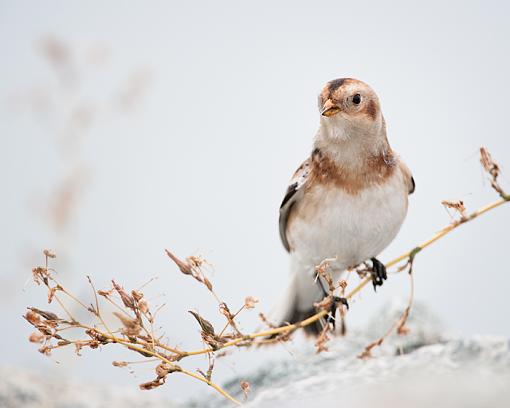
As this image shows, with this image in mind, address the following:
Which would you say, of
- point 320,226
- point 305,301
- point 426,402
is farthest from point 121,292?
point 305,301

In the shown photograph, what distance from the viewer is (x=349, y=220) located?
8.83 ft

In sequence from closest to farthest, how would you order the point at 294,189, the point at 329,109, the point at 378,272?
1. the point at 329,109
2. the point at 294,189
3. the point at 378,272

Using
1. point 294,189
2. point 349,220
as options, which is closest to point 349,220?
point 349,220

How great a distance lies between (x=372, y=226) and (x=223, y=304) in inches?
44.7

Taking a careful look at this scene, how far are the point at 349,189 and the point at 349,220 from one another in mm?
122

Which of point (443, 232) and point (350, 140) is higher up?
point (350, 140)

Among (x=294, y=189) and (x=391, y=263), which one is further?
(x=294, y=189)

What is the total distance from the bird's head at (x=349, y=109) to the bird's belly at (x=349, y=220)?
0.24 m

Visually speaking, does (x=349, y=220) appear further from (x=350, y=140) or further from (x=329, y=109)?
(x=329, y=109)

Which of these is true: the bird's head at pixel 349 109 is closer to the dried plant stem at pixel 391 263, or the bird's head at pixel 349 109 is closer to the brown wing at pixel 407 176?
the brown wing at pixel 407 176

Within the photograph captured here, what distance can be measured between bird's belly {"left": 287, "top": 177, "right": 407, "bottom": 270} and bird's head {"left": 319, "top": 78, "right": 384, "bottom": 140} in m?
0.24

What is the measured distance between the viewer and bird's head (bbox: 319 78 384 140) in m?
2.41

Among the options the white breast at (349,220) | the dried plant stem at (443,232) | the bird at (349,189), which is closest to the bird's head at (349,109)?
the bird at (349,189)

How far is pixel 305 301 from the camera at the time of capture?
343cm
